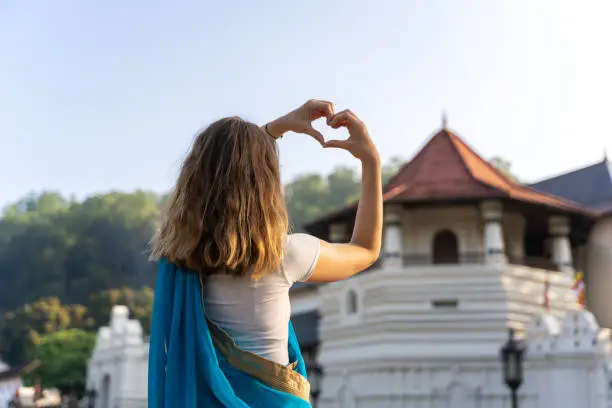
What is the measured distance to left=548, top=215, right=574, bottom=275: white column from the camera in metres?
22.9

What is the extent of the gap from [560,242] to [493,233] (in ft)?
8.60

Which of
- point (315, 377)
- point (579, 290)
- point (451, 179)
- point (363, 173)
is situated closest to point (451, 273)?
point (451, 179)

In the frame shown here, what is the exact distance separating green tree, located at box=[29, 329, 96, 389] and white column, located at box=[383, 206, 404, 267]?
2204 cm

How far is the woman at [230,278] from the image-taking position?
74.4 inches

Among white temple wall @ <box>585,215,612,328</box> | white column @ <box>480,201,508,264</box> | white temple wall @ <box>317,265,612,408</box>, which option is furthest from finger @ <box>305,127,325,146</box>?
white temple wall @ <box>585,215,612,328</box>

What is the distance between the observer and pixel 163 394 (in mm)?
1896

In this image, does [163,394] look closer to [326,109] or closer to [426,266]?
[326,109]

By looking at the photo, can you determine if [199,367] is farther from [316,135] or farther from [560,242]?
[560,242]

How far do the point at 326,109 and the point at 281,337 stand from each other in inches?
22.8

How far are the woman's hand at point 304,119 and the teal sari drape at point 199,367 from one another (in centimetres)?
48

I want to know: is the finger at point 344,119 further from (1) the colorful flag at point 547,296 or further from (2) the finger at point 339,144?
(1) the colorful flag at point 547,296

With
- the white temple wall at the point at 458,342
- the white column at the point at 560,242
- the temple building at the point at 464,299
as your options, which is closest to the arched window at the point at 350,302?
the temple building at the point at 464,299

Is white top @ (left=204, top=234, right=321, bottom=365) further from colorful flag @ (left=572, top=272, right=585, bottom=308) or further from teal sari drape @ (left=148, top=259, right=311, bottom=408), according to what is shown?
colorful flag @ (left=572, top=272, right=585, bottom=308)

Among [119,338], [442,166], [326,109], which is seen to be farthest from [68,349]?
[326,109]
